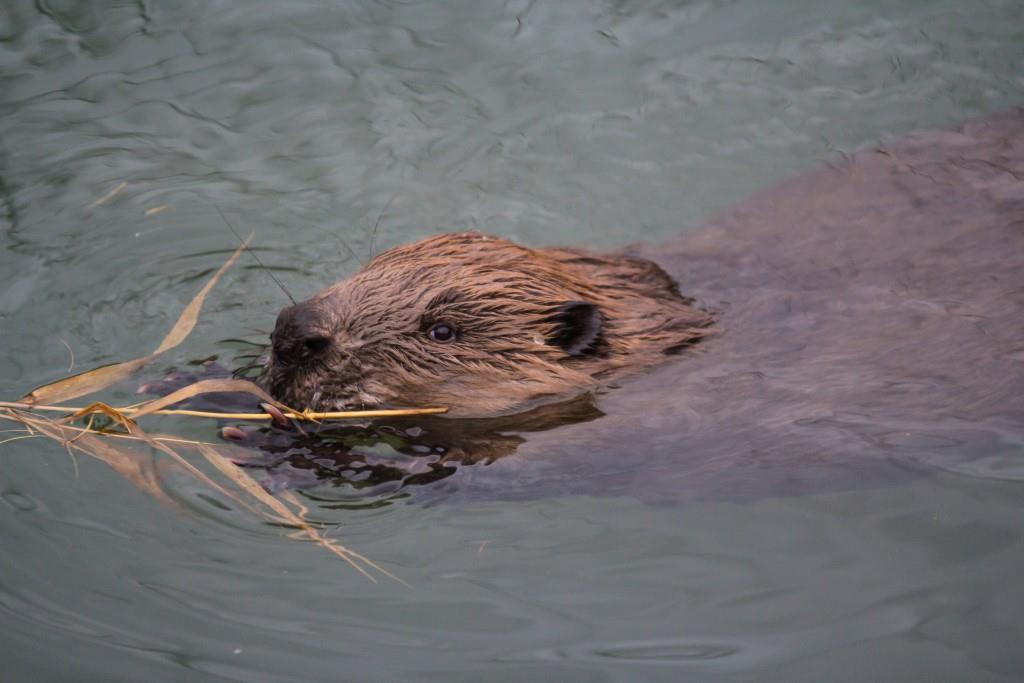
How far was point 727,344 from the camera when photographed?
454cm

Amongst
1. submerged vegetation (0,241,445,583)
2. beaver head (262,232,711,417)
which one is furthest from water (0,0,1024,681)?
beaver head (262,232,711,417)

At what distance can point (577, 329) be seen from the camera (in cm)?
430

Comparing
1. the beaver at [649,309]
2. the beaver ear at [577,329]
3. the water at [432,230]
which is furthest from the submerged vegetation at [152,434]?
the beaver ear at [577,329]

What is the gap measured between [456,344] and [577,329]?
1.49 feet

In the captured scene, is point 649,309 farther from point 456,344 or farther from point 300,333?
point 300,333

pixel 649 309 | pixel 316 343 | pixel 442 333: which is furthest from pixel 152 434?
pixel 649 309

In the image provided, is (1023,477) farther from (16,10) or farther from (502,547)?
(16,10)

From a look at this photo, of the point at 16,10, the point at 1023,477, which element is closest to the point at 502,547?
the point at 1023,477

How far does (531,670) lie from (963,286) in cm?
229

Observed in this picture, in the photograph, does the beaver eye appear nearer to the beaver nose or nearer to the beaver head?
the beaver head

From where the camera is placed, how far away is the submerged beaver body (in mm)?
4270

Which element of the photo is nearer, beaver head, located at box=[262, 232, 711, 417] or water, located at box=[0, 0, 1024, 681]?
water, located at box=[0, 0, 1024, 681]

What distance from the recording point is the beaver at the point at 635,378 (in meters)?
4.25

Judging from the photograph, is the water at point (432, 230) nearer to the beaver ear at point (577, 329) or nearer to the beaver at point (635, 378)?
the beaver at point (635, 378)
